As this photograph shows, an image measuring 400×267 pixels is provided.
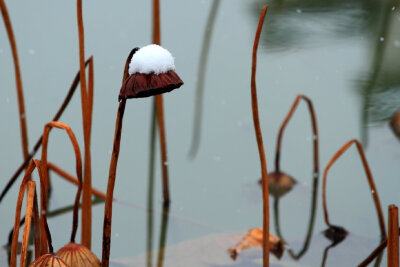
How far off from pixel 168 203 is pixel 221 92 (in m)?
0.39

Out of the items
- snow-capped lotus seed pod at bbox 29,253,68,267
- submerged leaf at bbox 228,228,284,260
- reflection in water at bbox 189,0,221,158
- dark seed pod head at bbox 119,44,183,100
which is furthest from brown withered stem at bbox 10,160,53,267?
reflection in water at bbox 189,0,221,158

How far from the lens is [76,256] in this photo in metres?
0.83

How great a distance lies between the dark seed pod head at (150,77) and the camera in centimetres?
68

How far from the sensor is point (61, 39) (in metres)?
1.71

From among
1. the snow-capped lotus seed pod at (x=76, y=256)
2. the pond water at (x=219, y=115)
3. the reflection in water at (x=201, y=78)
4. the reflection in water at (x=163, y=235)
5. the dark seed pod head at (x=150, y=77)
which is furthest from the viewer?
the reflection in water at (x=201, y=78)

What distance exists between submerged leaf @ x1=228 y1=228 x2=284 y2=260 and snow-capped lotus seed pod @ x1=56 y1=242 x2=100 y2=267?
38cm

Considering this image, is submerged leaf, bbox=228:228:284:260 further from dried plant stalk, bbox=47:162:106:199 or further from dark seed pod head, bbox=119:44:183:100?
dark seed pod head, bbox=119:44:183:100

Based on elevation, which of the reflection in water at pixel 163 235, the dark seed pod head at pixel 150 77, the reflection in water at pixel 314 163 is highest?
the dark seed pod head at pixel 150 77

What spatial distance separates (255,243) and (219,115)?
47 centimetres

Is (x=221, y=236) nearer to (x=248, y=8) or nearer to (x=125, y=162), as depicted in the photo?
(x=125, y=162)

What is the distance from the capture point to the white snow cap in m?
0.69

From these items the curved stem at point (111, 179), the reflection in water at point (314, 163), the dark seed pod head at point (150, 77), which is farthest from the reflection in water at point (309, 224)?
the dark seed pod head at point (150, 77)

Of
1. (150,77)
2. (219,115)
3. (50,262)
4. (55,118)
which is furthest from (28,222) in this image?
(219,115)

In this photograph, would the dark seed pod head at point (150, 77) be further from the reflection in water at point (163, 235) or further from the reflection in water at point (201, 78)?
the reflection in water at point (201, 78)
